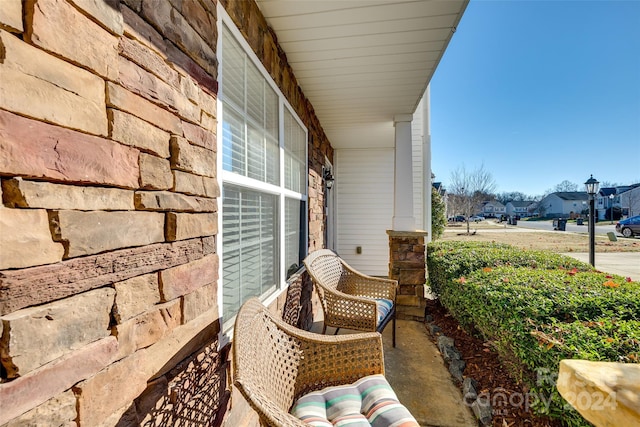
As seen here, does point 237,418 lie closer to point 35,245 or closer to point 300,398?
point 300,398

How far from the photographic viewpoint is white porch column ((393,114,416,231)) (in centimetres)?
369

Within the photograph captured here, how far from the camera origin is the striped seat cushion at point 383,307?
243cm

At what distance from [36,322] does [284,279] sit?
1.80 m

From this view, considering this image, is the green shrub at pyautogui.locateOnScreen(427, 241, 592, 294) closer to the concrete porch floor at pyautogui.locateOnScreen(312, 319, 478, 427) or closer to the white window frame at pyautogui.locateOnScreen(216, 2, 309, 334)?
the concrete porch floor at pyautogui.locateOnScreen(312, 319, 478, 427)

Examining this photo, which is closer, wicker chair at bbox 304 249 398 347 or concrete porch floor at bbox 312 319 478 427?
concrete porch floor at bbox 312 319 478 427

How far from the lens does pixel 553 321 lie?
1.65 m

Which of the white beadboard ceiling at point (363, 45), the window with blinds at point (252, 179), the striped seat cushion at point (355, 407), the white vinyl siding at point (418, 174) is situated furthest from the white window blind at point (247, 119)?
the white vinyl siding at point (418, 174)

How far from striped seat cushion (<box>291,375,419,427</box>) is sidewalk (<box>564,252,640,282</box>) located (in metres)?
8.26

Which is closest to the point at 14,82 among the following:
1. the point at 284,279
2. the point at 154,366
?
the point at 154,366

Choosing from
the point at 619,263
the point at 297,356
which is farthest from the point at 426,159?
the point at 619,263

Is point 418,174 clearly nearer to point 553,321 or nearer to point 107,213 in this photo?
point 553,321

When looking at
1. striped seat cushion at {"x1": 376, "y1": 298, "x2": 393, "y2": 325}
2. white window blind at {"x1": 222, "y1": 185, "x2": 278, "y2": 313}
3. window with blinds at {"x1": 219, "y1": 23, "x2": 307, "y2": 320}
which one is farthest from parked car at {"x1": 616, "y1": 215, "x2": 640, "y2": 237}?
white window blind at {"x1": 222, "y1": 185, "x2": 278, "y2": 313}

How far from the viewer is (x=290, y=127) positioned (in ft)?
8.77

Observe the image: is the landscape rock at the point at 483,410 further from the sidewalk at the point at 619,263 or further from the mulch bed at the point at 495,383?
the sidewalk at the point at 619,263
